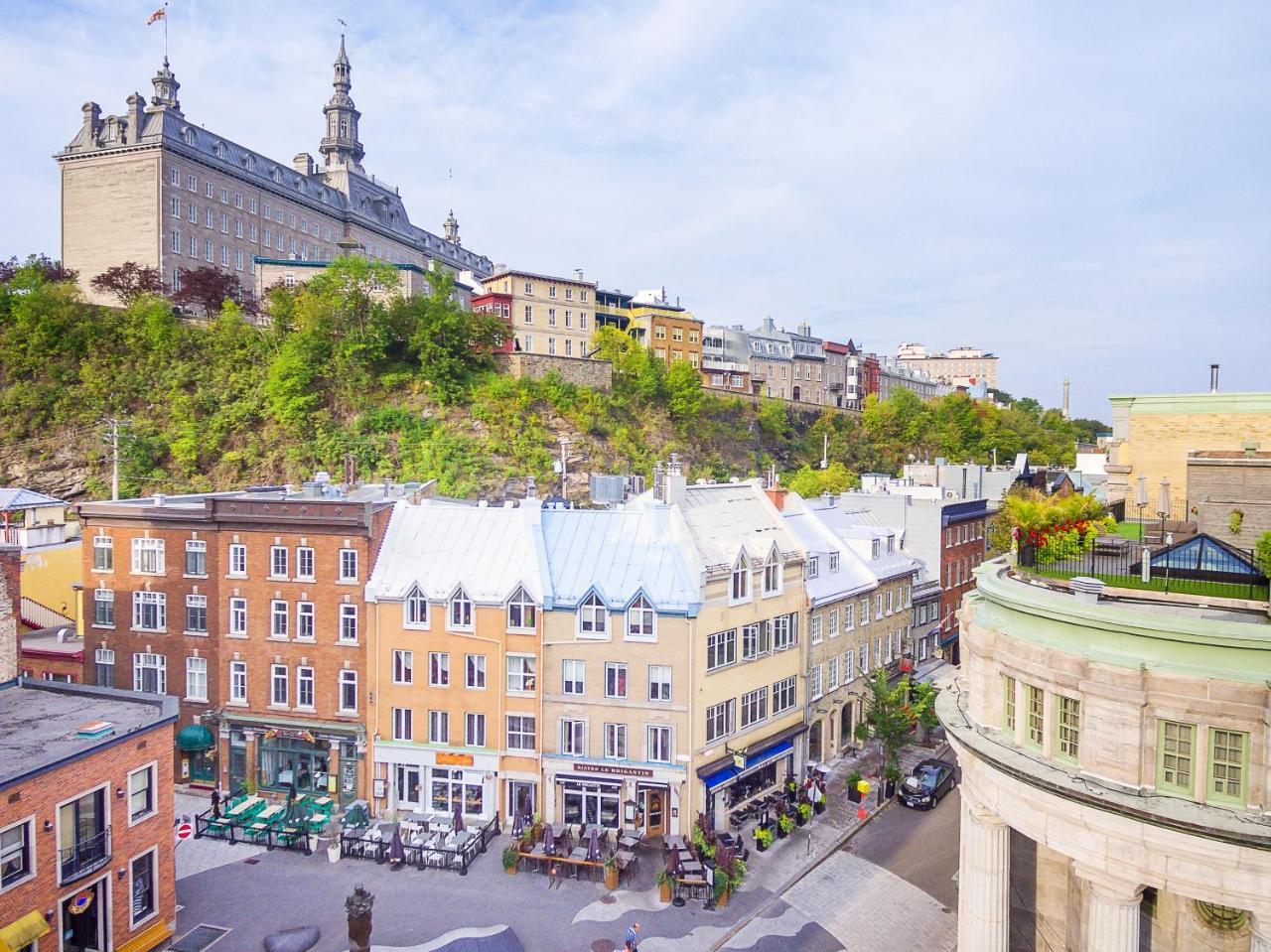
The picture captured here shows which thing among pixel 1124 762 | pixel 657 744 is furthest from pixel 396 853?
pixel 1124 762

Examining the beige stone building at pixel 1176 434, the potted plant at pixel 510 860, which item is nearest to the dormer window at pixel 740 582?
the potted plant at pixel 510 860

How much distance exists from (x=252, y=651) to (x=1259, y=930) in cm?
2940

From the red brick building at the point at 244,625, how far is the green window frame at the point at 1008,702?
2101 centimetres

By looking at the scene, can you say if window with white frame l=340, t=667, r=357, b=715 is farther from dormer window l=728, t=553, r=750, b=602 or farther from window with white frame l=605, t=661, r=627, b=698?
dormer window l=728, t=553, r=750, b=602

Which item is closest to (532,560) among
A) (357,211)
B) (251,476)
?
(251,476)

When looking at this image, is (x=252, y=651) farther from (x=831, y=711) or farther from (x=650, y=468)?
(x=650, y=468)

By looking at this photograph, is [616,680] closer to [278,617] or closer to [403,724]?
[403,724]

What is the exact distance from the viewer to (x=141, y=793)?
2084 centimetres

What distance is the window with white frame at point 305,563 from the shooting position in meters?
29.9

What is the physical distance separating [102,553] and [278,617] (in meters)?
7.94

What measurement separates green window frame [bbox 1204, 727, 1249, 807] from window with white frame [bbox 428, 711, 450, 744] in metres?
21.9

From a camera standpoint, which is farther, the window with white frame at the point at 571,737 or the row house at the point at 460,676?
the row house at the point at 460,676

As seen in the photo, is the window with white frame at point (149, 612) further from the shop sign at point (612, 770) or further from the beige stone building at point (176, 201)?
the beige stone building at point (176, 201)

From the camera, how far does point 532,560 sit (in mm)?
28625
